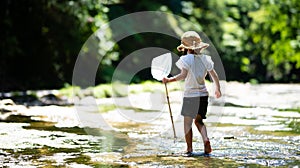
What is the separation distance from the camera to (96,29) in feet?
74.7

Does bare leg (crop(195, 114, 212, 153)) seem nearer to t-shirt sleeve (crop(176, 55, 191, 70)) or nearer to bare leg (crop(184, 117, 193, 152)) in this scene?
bare leg (crop(184, 117, 193, 152))

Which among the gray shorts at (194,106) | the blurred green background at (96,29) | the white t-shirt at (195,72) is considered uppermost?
the blurred green background at (96,29)

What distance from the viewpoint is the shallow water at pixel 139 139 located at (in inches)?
245

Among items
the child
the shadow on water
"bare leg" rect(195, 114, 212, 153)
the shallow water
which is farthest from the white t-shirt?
the shadow on water

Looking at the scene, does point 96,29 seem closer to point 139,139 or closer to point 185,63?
point 139,139

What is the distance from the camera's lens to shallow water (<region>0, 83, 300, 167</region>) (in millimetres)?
6234

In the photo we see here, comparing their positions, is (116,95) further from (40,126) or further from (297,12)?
(297,12)

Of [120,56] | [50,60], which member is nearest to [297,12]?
[120,56]

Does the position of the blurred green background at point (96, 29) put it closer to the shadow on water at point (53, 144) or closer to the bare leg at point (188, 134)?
the shadow on water at point (53, 144)

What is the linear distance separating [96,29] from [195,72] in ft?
53.0

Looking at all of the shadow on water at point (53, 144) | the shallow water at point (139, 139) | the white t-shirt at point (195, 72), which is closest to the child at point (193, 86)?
the white t-shirt at point (195, 72)

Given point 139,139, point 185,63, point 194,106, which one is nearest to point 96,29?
point 139,139

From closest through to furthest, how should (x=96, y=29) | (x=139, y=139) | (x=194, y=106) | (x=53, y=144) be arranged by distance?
(x=194, y=106), (x=53, y=144), (x=139, y=139), (x=96, y=29)

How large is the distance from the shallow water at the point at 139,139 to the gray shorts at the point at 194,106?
505 mm
